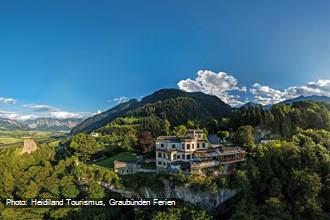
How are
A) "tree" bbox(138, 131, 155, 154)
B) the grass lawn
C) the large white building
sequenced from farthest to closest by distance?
1. "tree" bbox(138, 131, 155, 154)
2. the grass lawn
3. the large white building

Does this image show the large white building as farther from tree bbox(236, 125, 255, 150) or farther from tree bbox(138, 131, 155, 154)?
tree bbox(138, 131, 155, 154)

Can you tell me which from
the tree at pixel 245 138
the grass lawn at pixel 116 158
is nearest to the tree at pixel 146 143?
the grass lawn at pixel 116 158

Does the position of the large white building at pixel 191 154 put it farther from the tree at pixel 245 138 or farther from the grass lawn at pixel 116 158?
the grass lawn at pixel 116 158

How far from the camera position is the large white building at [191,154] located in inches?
1710

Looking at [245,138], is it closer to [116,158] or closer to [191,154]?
[191,154]

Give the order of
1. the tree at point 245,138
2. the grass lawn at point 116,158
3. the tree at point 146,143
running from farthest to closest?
1. the tree at point 146,143
2. the grass lawn at point 116,158
3. the tree at point 245,138

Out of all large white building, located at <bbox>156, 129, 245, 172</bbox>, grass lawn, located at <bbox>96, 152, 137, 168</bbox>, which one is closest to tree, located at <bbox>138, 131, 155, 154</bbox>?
grass lawn, located at <bbox>96, 152, 137, 168</bbox>

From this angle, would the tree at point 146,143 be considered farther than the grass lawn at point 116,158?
Yes

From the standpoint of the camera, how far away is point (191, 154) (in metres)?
45.1

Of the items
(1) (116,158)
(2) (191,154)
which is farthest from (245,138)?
(1) (116,158)

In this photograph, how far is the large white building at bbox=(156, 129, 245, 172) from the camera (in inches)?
1710

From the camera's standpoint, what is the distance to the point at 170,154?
44.7 meters

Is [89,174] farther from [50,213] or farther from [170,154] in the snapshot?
[170,154]

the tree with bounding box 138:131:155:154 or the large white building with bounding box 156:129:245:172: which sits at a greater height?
the tree with bounding box 138:131:155:154
